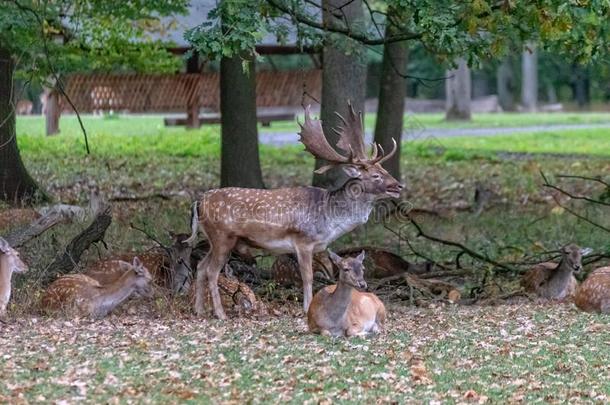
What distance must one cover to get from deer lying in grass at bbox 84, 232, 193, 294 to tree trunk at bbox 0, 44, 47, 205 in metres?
4.21

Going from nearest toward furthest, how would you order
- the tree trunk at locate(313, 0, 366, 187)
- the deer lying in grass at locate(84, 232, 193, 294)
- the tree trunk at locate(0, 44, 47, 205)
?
the deer lying in grass at locate(84, 232, 193, 294)
the tree trunk at locate(313, 0, 366, 187)
the tree trunk at locate(0, 44, 47, 205)

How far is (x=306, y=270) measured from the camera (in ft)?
34.5

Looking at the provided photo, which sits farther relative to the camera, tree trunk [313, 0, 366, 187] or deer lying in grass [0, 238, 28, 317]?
tree trunk [313, 0, 366, 187]

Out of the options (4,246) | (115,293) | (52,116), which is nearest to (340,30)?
(115,293)

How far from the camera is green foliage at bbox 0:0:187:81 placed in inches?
537

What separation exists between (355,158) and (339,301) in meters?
1.82

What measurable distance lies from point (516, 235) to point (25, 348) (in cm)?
802

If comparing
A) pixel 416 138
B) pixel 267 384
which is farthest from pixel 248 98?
pixel 416 138

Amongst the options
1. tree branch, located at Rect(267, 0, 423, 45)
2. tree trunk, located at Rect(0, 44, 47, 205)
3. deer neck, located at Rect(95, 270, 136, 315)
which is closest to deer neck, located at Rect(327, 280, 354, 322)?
deer neck, located at Rect(95, 270, 136, 315)

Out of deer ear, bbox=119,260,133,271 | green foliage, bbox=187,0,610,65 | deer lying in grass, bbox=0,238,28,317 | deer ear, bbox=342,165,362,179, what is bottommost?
deer ear, bbox=119,260,133,271

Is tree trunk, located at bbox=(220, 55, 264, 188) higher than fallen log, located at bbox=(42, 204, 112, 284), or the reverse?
tree trunk, located at bbox=(220, 55, 264, 188)

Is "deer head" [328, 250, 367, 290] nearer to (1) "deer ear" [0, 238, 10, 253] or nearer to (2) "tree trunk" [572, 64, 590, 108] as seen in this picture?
(1) "deer ear" [0, 238, 10, 253]

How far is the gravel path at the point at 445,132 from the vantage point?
3094 centimetres

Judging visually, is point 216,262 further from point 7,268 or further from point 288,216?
point 7,268
